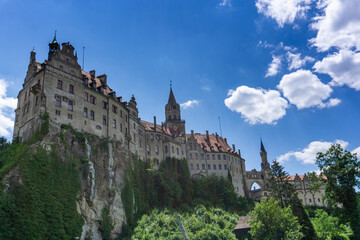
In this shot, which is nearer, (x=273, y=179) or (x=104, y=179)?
(x=104, y=179)

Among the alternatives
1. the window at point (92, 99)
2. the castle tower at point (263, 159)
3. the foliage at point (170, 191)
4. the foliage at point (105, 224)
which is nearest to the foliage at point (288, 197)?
the foliage at point (170, 191)

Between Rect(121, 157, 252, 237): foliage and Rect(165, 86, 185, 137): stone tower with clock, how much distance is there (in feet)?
38.7

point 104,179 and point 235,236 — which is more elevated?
point 104,179

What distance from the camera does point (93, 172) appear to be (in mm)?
47062

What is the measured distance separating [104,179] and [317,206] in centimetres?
6910

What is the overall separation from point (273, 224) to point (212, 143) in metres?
46.5

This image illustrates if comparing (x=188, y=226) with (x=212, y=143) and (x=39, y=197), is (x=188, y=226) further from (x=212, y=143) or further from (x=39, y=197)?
(x=212, y=143)

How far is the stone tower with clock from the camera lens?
83438 millimetres

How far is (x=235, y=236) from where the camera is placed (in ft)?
161

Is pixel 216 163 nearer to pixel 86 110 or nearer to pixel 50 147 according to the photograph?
pixel 86 110

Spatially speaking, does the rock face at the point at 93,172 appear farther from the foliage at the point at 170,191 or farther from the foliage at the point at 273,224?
the foliage at the point at 273,224

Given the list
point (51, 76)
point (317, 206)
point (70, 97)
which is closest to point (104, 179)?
point (70, 97)

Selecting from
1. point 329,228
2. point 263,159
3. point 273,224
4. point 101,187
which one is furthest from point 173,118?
point 273,224

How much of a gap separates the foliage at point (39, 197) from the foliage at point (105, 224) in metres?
5.04
